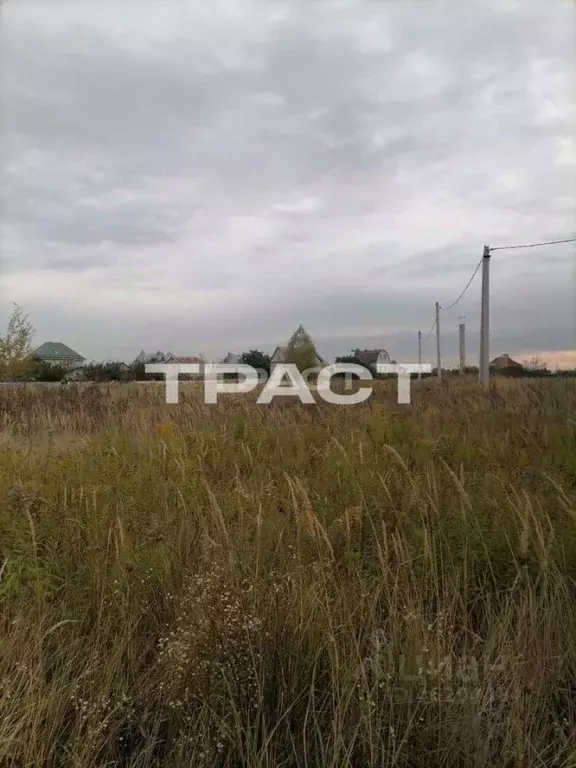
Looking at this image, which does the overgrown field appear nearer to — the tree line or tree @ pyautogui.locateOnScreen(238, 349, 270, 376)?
the tree line

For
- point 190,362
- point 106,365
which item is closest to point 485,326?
point 190,362

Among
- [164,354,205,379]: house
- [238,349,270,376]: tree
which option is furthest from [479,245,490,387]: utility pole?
[238,349,270,376]: tree

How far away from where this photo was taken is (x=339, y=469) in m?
3.87

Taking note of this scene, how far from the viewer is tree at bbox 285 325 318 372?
32312 millimetres

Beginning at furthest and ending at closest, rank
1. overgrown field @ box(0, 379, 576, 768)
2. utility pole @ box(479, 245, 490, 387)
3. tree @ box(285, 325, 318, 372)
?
tree @ box(285, 325, 318, 372)
utility pole @ box(479, 245, 490, 387)
overgrown field @ box(0, 379, 576, 768)

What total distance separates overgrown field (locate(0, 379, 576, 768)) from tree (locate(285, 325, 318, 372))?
28295mm

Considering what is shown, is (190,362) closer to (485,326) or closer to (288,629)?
(485,326)

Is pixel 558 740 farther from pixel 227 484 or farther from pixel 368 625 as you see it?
pixel 227 484

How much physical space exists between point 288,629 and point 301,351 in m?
31.5

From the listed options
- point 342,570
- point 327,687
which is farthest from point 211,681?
point 342,570

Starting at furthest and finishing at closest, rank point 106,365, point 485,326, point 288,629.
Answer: point 106,365
point 485,326
point 288,629

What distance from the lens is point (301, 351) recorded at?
3319cm

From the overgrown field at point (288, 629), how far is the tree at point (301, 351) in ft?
92.8

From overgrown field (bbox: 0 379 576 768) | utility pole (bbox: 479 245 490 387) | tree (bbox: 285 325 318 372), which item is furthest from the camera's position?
tree (bbox: 285 325 318 372)
